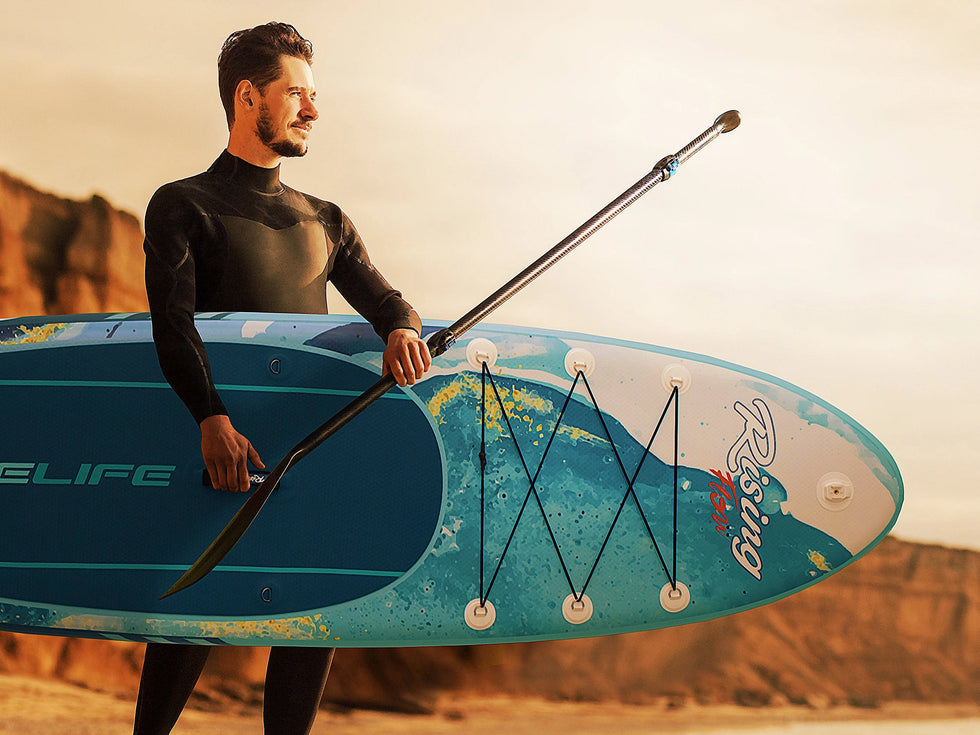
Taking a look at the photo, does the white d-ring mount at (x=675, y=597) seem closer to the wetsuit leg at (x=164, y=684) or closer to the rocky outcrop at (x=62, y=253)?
the wetsuit leg at (x=164, y=684)

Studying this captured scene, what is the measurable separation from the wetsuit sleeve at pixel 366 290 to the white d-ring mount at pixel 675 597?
1.95ft

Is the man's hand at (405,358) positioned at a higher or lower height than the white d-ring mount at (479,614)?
higher

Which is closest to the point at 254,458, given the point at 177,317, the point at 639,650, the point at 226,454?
the point at 226,454

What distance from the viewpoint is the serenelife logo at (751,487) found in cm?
130

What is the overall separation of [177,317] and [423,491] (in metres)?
0.46

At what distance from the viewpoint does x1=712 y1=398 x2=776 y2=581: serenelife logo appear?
1302 mm

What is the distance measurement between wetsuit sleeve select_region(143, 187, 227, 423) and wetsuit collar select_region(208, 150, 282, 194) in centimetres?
13

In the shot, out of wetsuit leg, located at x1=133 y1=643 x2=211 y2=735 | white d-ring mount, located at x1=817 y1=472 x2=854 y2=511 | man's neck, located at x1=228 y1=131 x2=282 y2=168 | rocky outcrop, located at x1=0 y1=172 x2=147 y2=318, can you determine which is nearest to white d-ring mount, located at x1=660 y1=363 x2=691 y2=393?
white d-ring mount, located at x1=817 y1=472 x2=854 y2=511

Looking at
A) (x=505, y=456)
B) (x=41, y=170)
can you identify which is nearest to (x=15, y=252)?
(x=41, y=170)

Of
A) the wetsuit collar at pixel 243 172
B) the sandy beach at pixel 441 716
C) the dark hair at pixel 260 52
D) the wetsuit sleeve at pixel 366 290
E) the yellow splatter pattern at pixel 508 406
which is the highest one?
the dark hair at pixel 260 52

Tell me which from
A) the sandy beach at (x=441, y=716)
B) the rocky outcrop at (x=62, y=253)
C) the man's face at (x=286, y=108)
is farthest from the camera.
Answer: the rocky outcrop at (x=62, y=253)

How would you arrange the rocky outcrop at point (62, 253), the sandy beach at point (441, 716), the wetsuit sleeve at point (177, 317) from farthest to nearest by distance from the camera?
the rocky outcrop at point (62, 253), the sandy beach at point (441, 716), the wetsuit sleeve at point (177, 317)

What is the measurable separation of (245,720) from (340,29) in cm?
175

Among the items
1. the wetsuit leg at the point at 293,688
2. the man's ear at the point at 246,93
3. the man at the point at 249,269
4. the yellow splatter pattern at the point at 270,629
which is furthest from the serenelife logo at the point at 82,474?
the man's ear at the point at 246,93
